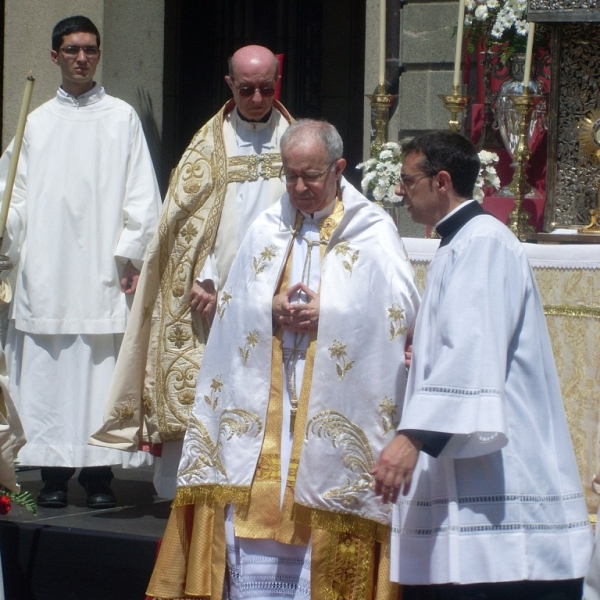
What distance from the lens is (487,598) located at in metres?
3.53

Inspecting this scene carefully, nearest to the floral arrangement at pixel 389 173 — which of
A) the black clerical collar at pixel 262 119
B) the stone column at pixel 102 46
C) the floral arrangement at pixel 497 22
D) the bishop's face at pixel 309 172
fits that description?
the black clerical collar at pixel 262 119

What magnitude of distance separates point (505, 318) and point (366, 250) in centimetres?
85

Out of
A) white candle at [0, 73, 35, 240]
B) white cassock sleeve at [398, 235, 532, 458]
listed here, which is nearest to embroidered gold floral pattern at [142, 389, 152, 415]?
white candle at [0, 73, 35, 240]

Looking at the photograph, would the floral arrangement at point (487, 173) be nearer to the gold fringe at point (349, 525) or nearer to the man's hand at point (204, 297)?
the man's hand at point (204, 297)

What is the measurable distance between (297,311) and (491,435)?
37.4 inches

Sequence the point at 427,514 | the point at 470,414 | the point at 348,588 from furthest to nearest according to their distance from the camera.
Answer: the point at 348,588 < the point at 427,514 < the point at 470,414

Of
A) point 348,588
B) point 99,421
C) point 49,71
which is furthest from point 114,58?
point 348,588

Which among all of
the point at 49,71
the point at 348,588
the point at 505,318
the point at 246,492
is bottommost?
the point at 348,588

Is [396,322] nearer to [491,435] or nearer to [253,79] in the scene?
[491,435]

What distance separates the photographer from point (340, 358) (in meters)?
4.10

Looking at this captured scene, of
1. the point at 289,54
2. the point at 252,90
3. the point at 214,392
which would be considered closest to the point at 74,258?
the point at 252,90

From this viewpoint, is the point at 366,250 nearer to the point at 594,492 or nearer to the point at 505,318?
the point at 505,318

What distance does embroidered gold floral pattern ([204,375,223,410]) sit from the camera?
428 cm

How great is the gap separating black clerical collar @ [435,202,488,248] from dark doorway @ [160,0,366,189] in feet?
15.0
